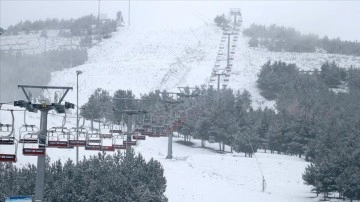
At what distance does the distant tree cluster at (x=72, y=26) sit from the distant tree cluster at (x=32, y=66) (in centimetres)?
1848

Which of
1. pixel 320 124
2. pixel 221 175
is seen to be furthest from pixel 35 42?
pixel 221 175

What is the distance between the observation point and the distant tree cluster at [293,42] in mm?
111812

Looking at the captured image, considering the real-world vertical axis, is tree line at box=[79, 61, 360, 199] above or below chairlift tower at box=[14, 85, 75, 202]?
below

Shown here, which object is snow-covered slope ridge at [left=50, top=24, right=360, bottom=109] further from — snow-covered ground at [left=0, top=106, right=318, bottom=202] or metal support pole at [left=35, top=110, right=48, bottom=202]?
metal support pole at [left=35, top=110, right=48, bottom=202]

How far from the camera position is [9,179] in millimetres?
23906

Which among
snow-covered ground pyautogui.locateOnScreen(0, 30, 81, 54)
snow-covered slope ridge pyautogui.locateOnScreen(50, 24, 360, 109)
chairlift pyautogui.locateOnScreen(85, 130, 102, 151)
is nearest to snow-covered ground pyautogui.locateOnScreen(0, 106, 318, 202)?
chairlift pyautogui.locateOnScreen(85, 130, 102, 151)

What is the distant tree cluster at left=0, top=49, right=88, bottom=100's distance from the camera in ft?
281

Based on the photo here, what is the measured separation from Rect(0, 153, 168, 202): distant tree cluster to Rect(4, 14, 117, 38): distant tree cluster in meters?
105

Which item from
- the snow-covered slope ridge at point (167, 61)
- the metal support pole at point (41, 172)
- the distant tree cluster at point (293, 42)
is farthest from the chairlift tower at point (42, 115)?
the distant tree cluster at point (293, 42)

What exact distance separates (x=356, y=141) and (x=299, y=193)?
5794mm

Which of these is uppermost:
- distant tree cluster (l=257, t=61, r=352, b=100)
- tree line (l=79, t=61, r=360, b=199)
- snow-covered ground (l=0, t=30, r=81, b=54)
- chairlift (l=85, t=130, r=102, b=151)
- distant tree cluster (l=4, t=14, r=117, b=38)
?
distant tree cluster (l=4, t=14, r=117, b=38)

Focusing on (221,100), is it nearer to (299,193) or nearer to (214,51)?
(299,193)

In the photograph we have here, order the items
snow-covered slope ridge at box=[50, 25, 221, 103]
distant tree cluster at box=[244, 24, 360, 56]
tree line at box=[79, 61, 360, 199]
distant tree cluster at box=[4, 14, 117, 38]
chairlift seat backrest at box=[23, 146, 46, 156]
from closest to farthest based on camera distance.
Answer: chairlift seat backrest at box=[23, 146, 46, 156], tree line at box=[79, 61, 360, 199], snow-covered slope ridge at box=[50, 25, 221, 103], distant tree cluster at box=[244, 24, 360, 56], distant tree cluster at box=[4, 14, 117, 38]

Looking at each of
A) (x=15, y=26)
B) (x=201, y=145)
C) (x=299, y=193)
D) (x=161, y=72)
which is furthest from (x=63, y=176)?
(x=15, y=26)
